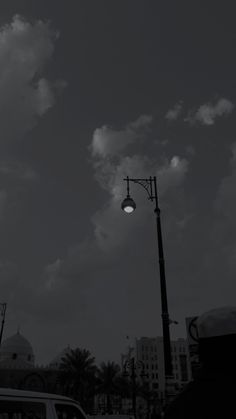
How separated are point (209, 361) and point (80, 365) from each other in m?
52.3

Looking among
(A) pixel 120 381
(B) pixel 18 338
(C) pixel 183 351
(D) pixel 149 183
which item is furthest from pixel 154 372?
(D) pixel 149 183

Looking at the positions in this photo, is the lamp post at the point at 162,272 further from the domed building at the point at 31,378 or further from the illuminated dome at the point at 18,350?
the illuminated dome at the point at 18,350

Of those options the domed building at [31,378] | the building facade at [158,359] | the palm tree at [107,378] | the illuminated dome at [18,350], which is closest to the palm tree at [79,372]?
the palm tree at [107,378]

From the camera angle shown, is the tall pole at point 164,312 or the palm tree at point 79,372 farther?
the palm tree at point 79,372

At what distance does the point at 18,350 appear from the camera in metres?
93.0

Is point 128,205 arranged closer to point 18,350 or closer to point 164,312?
point 164,312

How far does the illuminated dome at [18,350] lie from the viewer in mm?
89575

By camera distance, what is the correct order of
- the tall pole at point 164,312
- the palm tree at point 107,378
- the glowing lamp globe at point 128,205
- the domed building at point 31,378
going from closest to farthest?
the tall pole at point 164,312, the glowing lamp globe at point 128,205, the palm tree at point 107,378, the domed building at point 31,378

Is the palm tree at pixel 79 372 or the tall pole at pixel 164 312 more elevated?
the palm tree at pixel 79 372

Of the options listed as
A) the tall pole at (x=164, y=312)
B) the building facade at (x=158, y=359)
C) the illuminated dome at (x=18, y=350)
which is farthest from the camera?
the building facade at (x=158, y=359)

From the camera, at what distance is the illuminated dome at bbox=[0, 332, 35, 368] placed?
8957cm

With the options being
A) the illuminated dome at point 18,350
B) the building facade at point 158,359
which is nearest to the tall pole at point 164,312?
the illuminated dome at point 18,350

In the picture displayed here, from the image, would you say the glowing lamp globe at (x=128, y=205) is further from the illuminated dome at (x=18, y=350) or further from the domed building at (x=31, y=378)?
the illuminated dome at (x=18, y=350)

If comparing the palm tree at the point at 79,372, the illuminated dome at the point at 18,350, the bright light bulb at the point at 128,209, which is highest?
the illuminated dome at the point at 18,350
